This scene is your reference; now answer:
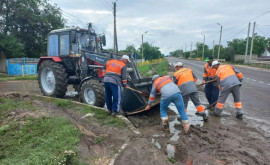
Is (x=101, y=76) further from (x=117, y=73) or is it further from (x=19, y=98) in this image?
(x=19, y=98)

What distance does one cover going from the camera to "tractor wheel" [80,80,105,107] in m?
6.05

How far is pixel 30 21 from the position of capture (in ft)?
67.5

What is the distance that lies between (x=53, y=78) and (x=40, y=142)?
446cm

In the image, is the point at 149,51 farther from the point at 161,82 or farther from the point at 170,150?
the point at 170,150

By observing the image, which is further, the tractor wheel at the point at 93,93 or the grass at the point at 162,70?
the grass at the point at 162,70

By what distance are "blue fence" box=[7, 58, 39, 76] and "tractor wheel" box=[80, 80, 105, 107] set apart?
1329 cm

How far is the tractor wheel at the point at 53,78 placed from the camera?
711 cm

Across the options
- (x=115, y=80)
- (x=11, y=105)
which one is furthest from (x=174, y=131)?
(x=11, y=105)

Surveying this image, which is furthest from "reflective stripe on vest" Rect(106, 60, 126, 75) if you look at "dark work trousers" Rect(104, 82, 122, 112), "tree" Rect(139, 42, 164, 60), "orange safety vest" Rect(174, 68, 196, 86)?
"tree" Rect(139, 42, 164, 60)

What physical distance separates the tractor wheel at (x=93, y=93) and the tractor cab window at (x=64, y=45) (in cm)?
179

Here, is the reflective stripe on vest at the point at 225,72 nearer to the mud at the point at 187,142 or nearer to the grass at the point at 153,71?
the mud at the point at 187,142

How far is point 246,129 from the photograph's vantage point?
4789mm

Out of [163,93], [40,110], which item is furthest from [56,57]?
[163,93]

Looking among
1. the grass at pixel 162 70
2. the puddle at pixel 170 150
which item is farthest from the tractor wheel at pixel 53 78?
the grass at pixel 162 70
